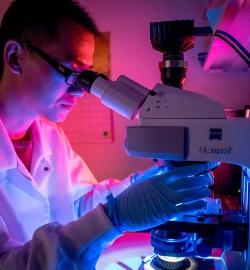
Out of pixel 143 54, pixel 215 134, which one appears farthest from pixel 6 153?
pixel 143 54

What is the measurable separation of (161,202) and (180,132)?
0.63 feet

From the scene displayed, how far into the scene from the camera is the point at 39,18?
3.72 ft

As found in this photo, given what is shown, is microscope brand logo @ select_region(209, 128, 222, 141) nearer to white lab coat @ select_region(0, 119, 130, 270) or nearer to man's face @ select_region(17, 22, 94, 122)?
white lab coat @ select_region(0, 119, 130, 270)

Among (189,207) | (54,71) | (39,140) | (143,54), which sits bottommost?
(189,207)

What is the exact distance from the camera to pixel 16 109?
1234mm

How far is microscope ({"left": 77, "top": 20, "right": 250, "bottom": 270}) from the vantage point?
26.6 inches

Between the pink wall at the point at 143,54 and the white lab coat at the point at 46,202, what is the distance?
36 centimetres

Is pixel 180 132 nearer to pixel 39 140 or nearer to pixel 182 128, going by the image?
pixel 182 128

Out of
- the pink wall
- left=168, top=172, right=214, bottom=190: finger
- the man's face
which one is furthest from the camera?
the pink wall

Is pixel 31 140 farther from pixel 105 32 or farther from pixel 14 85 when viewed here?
pixel 105 32

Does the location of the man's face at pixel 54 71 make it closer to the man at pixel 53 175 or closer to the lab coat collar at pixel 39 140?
the man at pixel 53 175

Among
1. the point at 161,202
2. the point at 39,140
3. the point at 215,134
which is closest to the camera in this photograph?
the point at 215,134

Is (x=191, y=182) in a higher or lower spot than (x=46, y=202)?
higher

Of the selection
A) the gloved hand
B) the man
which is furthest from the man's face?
the gloved hand
